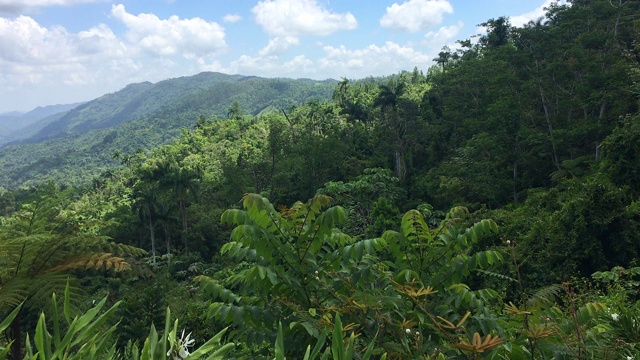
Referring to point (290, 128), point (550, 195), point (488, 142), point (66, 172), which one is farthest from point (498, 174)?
point (66, 172)

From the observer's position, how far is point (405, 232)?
9.96 ft

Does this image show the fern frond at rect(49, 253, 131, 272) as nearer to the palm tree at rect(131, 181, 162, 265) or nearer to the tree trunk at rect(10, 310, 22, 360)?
the tree trunk at rect(10, 310, 22, 360)

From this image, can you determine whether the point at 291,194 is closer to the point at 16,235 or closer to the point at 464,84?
the point at 464,84

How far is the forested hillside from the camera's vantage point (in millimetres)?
2205

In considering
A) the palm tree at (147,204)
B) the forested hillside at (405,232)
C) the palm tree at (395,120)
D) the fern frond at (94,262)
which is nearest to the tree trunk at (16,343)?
the forested hillside at (405,232)

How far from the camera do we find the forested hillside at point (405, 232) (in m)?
2.21

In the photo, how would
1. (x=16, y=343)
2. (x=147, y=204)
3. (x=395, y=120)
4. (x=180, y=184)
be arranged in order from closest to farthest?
(x=16, y=343) < (x=147, y=204) < (x=180, y=184) < (x=395, y=120)

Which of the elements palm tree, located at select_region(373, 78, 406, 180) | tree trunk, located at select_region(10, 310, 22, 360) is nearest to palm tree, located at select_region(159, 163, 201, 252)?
palm tree, located at select_region(373, 78, 406, 180)

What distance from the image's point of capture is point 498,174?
75.7 feet

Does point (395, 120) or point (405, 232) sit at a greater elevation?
point (405, 232)

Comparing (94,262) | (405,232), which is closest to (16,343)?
(94,262)

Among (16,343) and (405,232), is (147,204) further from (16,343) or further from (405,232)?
(405,232)

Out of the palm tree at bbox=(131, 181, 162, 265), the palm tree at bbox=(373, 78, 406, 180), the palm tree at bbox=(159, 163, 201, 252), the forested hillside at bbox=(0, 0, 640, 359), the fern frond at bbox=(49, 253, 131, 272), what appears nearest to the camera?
the forested hillside at bbox=(0, 0, 640, 359)

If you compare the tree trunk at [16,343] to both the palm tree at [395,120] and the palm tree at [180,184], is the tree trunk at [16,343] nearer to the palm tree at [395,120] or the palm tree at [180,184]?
the palm tree at [180,184]
